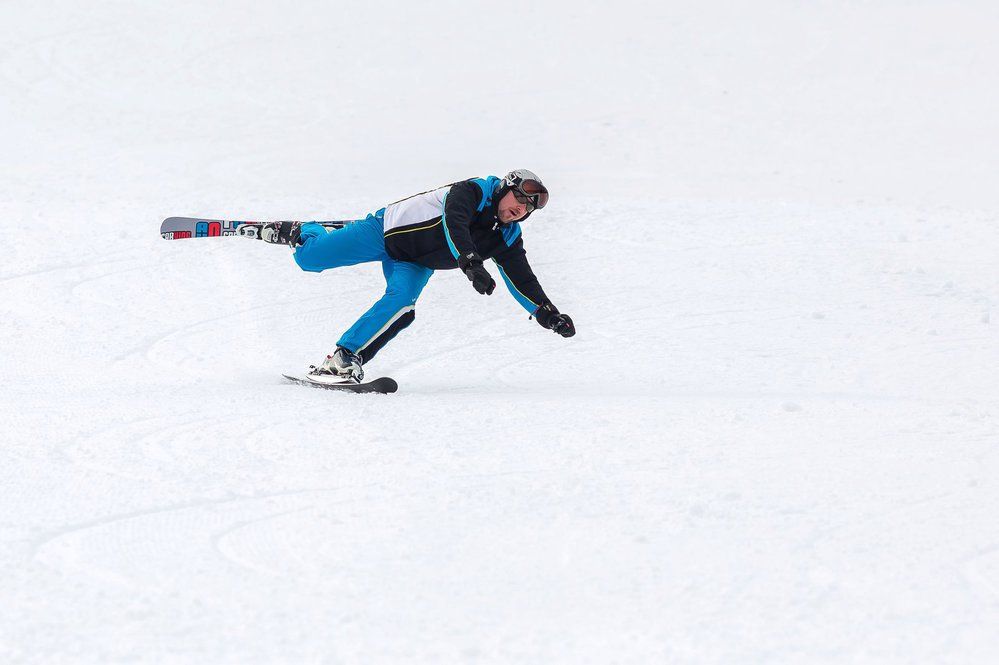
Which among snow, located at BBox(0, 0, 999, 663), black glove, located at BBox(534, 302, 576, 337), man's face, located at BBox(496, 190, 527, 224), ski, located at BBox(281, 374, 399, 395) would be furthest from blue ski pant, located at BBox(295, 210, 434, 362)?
black glove, located at BBox(534, 302, 576, 337)

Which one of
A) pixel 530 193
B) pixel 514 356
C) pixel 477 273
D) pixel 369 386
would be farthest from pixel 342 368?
pixel 514 356

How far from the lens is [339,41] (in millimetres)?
16047

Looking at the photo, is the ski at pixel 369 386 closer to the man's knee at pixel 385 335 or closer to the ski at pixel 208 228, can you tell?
the man's knee at pixel 385 335

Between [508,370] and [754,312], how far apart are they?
81.3 inches

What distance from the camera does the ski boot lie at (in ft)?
17.6

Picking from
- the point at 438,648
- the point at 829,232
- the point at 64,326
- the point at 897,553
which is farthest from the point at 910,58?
the point at 438,648

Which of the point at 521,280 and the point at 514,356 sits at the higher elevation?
the point at 521,280

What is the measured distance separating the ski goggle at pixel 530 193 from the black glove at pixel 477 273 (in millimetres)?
434

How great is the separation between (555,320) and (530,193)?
0.70 m

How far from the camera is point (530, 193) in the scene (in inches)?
206

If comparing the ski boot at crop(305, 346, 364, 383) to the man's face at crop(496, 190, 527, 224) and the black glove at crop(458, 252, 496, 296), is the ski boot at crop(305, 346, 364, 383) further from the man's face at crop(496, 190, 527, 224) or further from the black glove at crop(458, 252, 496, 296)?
the man's face at crop(496, 190, 527, 224)

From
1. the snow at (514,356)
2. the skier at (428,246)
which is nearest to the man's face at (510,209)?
the skier at (428,246)

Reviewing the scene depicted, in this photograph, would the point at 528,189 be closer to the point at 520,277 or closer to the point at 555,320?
the point at 520,277

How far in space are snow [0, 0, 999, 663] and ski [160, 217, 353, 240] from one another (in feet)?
2.30
